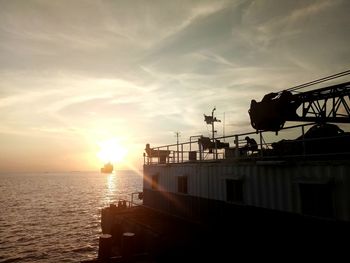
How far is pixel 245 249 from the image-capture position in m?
15.8

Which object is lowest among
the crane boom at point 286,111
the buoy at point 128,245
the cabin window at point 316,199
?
the buoy at point 128,245

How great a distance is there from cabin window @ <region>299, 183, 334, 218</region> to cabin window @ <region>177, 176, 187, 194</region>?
10304 millimetres

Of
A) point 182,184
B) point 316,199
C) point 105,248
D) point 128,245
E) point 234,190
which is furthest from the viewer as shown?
point 182,184

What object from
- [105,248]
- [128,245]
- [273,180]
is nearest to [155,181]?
[128,245]

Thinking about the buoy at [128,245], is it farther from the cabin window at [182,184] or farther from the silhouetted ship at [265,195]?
the cabin window at [182,184]

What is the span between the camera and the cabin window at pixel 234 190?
16672mm

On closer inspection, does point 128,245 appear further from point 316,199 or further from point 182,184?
point 316,199

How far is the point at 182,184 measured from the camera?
2233cm

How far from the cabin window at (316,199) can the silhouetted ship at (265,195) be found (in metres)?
0.04

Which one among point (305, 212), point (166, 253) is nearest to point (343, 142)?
point (305, 212)

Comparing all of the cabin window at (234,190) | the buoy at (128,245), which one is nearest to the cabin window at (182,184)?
the cabin window at (234,190)

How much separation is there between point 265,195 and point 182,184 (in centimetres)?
858

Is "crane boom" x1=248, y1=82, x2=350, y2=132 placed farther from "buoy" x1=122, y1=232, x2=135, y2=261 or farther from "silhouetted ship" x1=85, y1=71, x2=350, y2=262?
"buoy" x1=122, y1=232, x2=135, y2=261

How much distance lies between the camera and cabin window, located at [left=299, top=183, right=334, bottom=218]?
1203 cm
